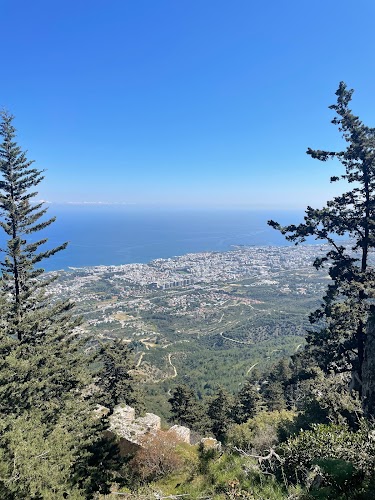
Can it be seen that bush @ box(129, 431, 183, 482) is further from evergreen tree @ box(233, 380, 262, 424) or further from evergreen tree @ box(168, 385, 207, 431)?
evergreen tree @ box(233, 380, 262, 424)

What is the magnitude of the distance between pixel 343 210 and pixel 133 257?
595ft

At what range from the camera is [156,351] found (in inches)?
2918

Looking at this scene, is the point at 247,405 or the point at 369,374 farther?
the point at 247,405

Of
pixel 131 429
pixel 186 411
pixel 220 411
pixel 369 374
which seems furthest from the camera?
pixel 220 411

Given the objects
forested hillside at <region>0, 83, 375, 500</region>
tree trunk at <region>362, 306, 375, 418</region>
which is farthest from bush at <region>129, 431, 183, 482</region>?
tree trunk at <region>362, 306, 375, 418</region>

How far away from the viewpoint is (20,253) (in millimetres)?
13000

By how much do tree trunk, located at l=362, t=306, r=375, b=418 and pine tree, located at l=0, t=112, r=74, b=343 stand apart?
1158 centimetres

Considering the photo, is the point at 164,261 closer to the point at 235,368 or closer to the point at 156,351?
the point at 156,351

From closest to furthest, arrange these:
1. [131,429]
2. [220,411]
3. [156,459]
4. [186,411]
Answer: [156,459], [131,429], [186,411], [220,411]

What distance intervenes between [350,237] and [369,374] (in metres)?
4.74

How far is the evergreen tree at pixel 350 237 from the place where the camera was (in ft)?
35.4

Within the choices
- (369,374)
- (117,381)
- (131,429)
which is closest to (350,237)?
(369,374)

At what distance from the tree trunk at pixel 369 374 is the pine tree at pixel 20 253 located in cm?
1158

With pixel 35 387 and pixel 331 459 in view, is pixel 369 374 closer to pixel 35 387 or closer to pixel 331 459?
pixel 331 459
